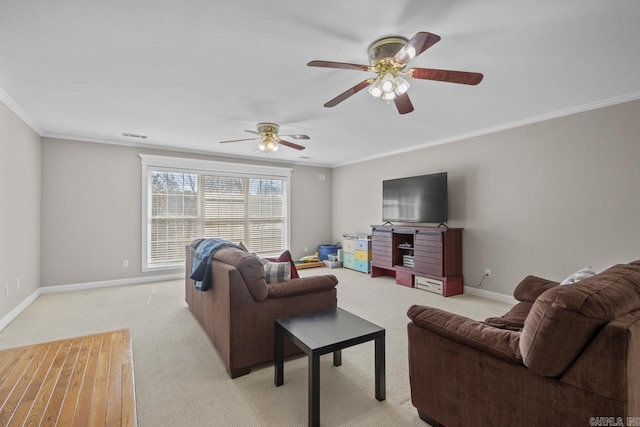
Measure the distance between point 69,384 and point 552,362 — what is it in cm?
290

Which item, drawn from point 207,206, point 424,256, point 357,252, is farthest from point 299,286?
point 207,206

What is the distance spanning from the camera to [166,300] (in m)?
4.22

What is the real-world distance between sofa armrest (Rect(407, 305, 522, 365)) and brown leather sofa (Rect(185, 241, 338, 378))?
104 cm

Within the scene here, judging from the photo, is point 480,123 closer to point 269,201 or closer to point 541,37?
point 541,37

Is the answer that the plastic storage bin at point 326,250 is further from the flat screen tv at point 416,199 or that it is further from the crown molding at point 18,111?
the crown molding at point 18,111

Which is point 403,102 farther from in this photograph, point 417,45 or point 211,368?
point 211,368

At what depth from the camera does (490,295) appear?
4363mm

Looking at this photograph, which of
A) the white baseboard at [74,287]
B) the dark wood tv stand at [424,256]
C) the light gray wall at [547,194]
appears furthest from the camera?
the dark wood tv stand at [424,256]

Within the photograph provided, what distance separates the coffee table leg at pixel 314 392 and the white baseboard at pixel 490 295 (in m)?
3.46

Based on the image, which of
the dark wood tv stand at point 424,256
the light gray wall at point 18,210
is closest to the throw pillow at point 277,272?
the dark wood tv stand at point 424,256

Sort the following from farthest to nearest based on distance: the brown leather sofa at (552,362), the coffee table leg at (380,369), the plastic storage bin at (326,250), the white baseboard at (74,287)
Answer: the plastic storage bin at (326,250), the white baseboard at (74,287), the coffee table leg at (380,369), the brown leather sofa at (552,362)

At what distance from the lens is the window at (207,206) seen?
5.42 meters

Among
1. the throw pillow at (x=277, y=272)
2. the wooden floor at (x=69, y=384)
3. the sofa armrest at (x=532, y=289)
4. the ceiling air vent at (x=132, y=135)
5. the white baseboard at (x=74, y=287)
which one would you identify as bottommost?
the wooden floor at (x=69, y=384)

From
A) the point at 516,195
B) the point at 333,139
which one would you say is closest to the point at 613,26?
the point at 516,195
